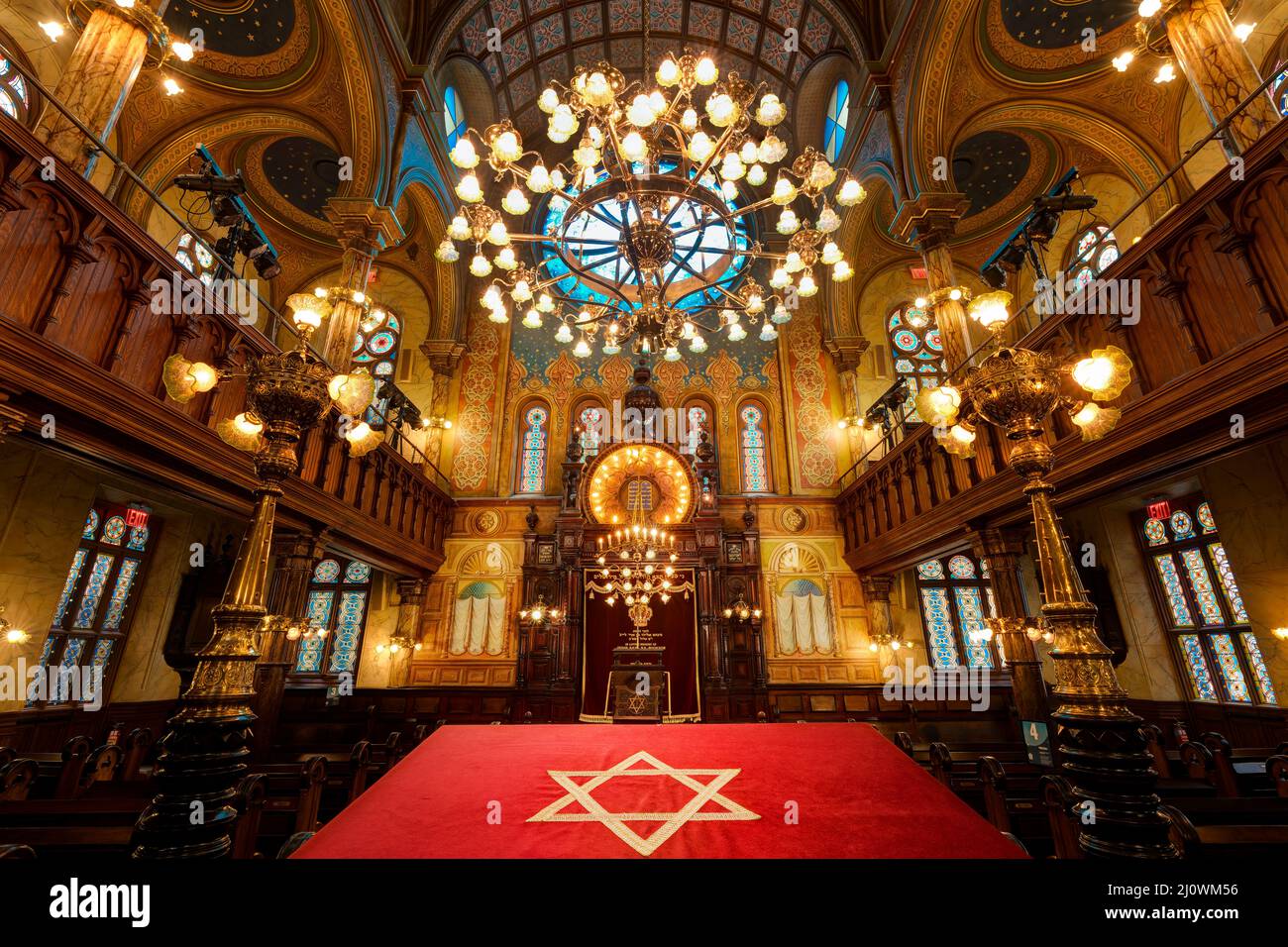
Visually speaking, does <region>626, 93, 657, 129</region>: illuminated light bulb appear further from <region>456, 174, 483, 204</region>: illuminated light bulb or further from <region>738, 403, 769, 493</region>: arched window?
<region>738, 403, 769, 493</region>: arched window

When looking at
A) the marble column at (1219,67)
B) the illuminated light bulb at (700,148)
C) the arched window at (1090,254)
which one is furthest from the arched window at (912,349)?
the illuminated light bulb at (700,148)

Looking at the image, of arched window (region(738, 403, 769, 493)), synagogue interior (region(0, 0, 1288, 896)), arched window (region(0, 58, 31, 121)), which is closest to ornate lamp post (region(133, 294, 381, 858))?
synagogue interior (region(0, 0, 1288, 896))

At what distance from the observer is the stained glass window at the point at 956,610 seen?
11.8m

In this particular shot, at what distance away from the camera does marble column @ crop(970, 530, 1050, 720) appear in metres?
6.36

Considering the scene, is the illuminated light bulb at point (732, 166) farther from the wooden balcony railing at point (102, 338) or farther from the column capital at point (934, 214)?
the wooden balcony railing at point (102, 338)

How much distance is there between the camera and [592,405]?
1423 cm

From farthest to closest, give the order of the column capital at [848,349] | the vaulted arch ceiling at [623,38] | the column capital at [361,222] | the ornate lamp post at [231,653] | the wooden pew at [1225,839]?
the column capital at [848,349]
the vaulted arch ceiling at [623,38]
the column capital at [361,222]
the wooden pew at [1225,839]
the ornate lamp post at [231,653]

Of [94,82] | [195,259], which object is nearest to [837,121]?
[94,82]

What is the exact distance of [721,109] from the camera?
4.10 metres

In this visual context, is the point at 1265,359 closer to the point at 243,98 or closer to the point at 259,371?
the point at 259,371

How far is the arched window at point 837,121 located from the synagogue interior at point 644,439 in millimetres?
285
